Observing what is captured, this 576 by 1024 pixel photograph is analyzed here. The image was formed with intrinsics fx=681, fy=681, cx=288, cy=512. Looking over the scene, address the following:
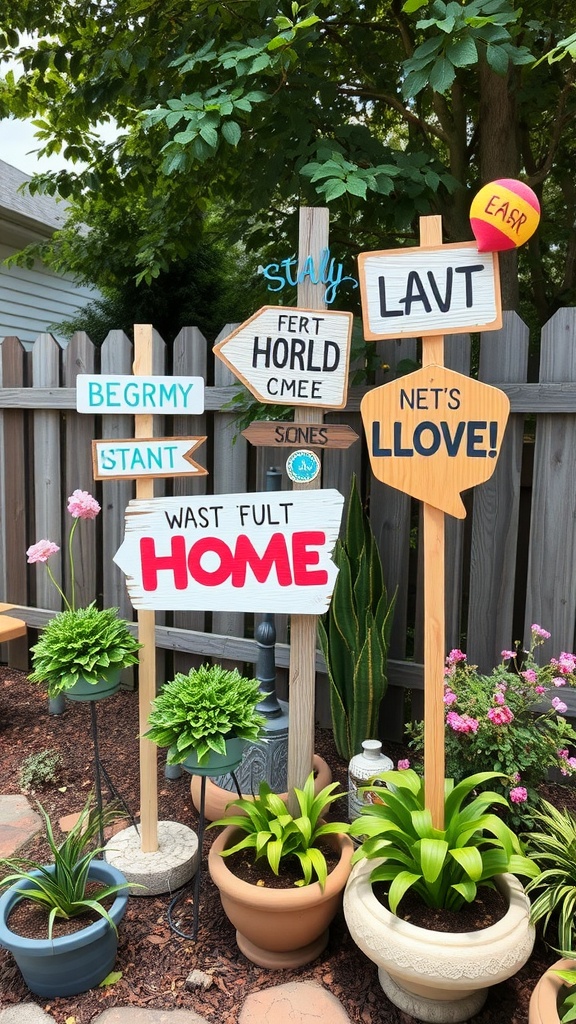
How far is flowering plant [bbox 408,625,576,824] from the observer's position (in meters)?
2.11

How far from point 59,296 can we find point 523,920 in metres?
8.63

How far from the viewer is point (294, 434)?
2.04m

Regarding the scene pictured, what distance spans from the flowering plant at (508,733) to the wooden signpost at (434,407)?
0.33 meters

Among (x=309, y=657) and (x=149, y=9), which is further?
(x=149, y=9)

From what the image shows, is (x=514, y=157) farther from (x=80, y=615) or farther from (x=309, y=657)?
(x=80, y=615)

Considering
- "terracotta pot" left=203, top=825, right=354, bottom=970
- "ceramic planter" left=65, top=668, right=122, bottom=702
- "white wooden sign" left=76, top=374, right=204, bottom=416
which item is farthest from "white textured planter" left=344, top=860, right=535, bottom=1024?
"white wooden sign" left=76, top=374, right=204, bottom=416

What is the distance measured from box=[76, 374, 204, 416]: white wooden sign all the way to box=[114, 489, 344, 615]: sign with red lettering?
299 millimetres

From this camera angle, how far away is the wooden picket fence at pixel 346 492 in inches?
104

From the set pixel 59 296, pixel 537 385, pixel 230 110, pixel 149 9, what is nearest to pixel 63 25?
pixel 149 9

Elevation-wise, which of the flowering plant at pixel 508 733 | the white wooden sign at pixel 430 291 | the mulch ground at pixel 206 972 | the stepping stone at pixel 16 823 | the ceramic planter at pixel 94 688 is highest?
the white wooden sign at pixel 430 291

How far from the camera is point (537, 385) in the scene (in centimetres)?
258

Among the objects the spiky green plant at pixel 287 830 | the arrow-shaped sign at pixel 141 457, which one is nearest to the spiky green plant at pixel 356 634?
the spiky green plant at pixel 287 830

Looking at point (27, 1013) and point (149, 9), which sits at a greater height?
point (149, 9)

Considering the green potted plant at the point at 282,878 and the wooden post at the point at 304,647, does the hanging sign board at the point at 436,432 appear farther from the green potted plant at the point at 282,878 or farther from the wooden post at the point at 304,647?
the green potted plant at the point at 282,878
